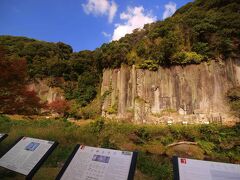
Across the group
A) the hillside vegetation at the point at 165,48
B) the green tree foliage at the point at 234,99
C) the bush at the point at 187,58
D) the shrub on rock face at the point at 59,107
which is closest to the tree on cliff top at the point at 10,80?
the hillside vegetation at the point at 165,48

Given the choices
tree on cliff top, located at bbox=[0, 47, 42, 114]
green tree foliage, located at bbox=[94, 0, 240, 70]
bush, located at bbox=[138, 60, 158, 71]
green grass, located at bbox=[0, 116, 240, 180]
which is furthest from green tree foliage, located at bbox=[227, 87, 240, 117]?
tree on cliff top, located at bbox=[0, 47, 42, 114]

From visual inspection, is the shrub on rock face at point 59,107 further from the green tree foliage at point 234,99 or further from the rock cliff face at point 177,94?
the green tree foliage at point 234,99

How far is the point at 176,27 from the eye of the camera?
19.6 meters

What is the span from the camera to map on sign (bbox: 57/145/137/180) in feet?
9.37

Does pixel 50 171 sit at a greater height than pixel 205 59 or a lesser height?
lesser

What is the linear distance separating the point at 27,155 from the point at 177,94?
51.2ft

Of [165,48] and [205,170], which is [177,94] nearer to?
[165,48]

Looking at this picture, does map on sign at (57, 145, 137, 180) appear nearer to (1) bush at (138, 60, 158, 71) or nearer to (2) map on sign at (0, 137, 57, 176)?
Answer: (2) map on sign at (0, 137, 57, 176)

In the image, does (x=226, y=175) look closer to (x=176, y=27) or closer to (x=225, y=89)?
(x=225, y=89)

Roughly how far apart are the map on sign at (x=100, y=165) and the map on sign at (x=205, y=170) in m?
0.72

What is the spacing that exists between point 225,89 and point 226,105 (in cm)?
156

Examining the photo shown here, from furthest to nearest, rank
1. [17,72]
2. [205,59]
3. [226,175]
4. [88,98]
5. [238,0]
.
Result: [88,98], [238,0], [205,59], [17,72], [226,175]

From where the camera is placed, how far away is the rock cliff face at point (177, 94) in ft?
52.1

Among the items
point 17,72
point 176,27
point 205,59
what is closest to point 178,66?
point 205,59
